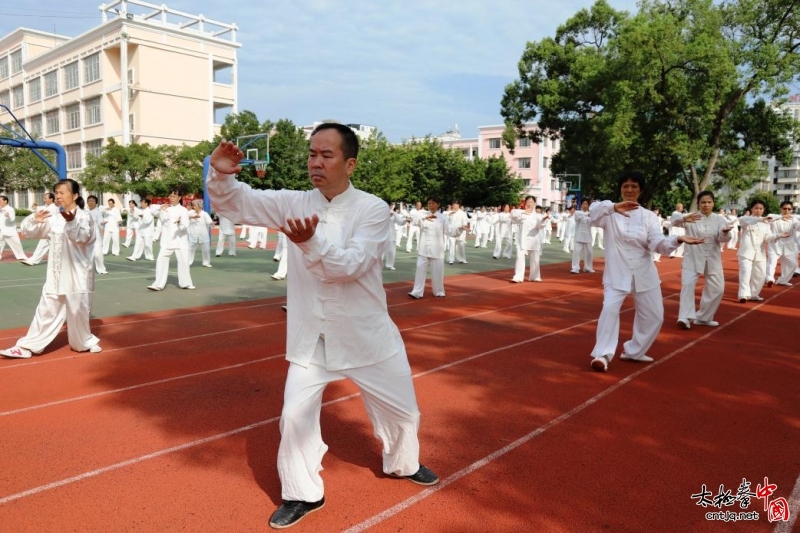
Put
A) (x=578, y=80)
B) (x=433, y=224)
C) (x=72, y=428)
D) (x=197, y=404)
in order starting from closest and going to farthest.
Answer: (x=72, y=428), (x=197, y=404), (x=433, y=224), (x=578, y=80)

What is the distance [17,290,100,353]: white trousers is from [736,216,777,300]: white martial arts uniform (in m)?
11.3

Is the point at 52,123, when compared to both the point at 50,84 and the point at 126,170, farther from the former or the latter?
the point at 126,170

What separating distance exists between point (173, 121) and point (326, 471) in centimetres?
5217

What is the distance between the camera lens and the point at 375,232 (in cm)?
323

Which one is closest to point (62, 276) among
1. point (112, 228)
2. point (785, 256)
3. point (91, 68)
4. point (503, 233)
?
point (112, 228)

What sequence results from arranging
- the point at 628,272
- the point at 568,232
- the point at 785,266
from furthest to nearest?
the point at 568,232
the point at 785,266
the point at 628,272

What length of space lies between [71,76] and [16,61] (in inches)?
602

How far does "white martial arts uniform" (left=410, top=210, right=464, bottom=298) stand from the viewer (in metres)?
12.2

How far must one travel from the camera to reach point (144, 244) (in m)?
19.1

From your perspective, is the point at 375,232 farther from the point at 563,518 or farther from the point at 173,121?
the point at 173,121

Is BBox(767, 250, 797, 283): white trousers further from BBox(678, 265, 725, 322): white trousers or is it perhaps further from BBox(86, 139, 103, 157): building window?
BBox(86, 139, 103, 157): building window

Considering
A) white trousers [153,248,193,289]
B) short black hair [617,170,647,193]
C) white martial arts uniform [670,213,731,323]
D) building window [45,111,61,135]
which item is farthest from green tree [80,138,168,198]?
short black hair [617,170,647,193]

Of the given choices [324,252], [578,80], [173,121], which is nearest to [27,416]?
[324,252]

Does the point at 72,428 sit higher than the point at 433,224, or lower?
lower
